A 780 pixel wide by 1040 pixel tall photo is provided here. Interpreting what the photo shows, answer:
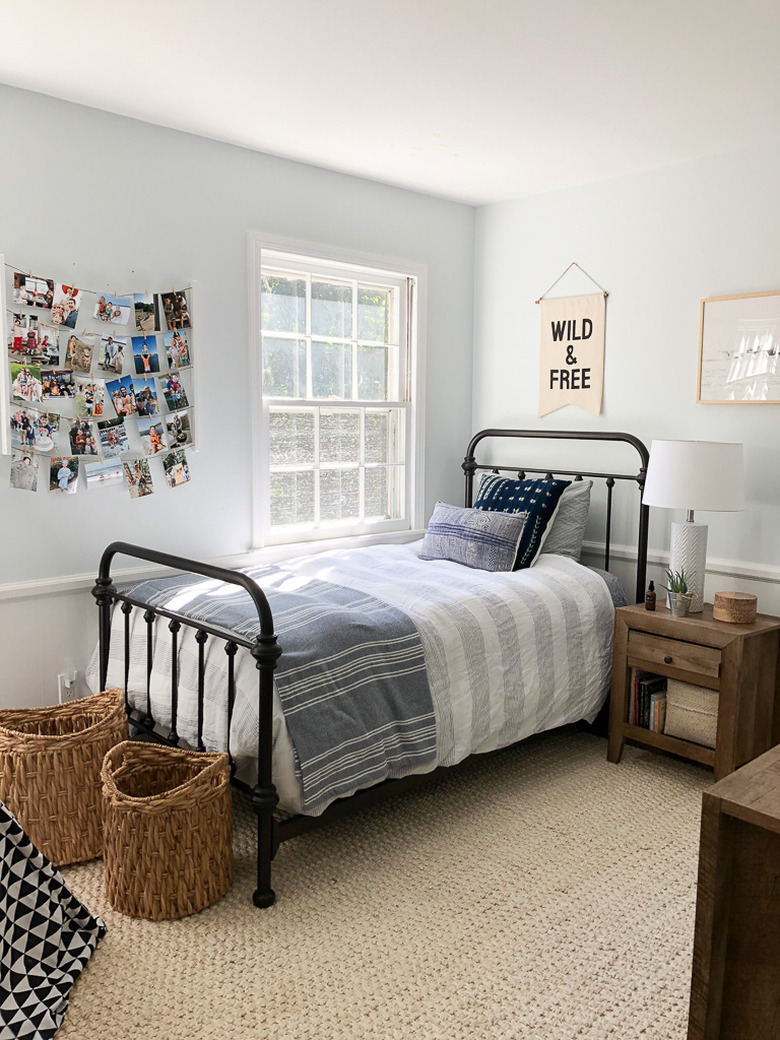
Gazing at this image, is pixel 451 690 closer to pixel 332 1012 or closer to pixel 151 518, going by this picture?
pixel 332 1012

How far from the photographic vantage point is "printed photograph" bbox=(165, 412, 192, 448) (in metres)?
3.29

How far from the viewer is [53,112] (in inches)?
114

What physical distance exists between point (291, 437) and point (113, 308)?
3.20 ft

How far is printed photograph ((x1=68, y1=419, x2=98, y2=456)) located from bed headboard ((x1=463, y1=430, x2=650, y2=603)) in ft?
6.21

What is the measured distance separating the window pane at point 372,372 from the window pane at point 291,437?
0.36m

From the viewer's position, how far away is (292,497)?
12.4 feet

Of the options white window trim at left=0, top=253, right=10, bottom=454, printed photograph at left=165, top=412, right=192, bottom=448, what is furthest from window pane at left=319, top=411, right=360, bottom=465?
white window trim at left=0, top=253, right=10, bottom=454

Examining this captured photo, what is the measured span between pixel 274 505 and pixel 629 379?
65.9 inches

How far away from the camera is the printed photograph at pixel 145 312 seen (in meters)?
3.15

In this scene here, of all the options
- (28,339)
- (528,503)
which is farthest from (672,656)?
(28,339)

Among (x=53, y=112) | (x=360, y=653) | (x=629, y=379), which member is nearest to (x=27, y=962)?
(x=360, y=653)

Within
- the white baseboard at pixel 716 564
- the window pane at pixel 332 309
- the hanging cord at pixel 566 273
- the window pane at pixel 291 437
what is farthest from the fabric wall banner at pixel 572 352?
the window pane at pixel 291 437

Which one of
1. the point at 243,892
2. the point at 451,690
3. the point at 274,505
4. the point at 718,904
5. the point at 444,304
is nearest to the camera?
the point at 718,904

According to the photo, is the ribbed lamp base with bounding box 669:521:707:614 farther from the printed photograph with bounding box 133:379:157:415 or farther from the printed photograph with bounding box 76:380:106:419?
the printed photograph with bounding box 76:380:106:419
